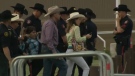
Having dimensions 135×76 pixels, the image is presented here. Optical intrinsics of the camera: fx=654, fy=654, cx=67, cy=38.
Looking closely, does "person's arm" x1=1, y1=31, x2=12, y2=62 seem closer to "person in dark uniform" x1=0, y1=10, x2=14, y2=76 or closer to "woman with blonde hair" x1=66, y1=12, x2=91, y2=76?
"person in dark uniform" x1=0, y1=10, x2=14, y2=76

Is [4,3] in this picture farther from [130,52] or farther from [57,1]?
[130,52]

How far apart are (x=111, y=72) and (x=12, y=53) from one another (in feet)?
12.2

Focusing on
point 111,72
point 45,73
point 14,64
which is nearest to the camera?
point 111,72

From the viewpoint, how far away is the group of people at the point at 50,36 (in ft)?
37.6

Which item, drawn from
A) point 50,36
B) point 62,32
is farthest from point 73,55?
point 62,32

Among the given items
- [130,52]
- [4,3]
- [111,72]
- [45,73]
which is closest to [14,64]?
[111,72]

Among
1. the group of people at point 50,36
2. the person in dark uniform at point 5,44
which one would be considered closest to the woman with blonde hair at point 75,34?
the group of people at point 50,36

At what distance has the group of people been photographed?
37.6ft

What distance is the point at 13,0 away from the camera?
25078 millimetres

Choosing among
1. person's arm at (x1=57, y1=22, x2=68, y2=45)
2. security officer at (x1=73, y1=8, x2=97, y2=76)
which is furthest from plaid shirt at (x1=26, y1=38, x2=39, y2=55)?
security officer at (x1=73, y1=8, x2=97, y2=76)

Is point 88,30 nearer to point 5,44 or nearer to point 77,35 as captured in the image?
point 77,35

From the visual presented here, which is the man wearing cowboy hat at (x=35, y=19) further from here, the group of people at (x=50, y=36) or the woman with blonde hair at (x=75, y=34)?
the woman with blonde hair at (x=75, y=34)

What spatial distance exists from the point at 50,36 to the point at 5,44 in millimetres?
955

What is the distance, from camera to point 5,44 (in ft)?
36.9
